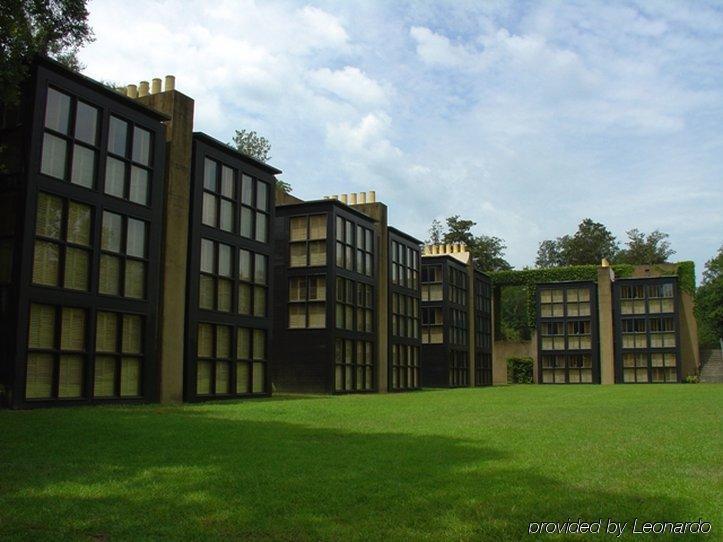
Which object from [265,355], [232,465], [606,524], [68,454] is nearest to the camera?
[606,524]

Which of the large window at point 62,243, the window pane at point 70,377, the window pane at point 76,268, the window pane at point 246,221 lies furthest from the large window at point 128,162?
the window pane at point 246,221

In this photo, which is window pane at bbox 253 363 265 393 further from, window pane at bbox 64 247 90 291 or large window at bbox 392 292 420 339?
large window at bbox 392 292 420 339

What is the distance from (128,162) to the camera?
24.0 metres

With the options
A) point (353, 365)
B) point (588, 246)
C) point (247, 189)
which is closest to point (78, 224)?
point (247, 189)

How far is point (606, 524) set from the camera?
21.0 ft

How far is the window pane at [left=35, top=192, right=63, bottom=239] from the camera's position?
20.5 meters

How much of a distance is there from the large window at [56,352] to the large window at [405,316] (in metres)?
26.5

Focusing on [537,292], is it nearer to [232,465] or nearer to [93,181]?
[93,181]

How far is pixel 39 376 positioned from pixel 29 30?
30.0ft

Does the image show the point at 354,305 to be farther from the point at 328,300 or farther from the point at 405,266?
the point at 405,266

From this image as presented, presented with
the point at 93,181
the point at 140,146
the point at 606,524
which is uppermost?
the point at 140,146

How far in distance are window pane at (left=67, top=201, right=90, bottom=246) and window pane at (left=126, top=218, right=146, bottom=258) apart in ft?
5.94

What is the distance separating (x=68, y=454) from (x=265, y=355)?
21.2 m

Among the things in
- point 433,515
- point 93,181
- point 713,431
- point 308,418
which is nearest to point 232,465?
point 433,515
